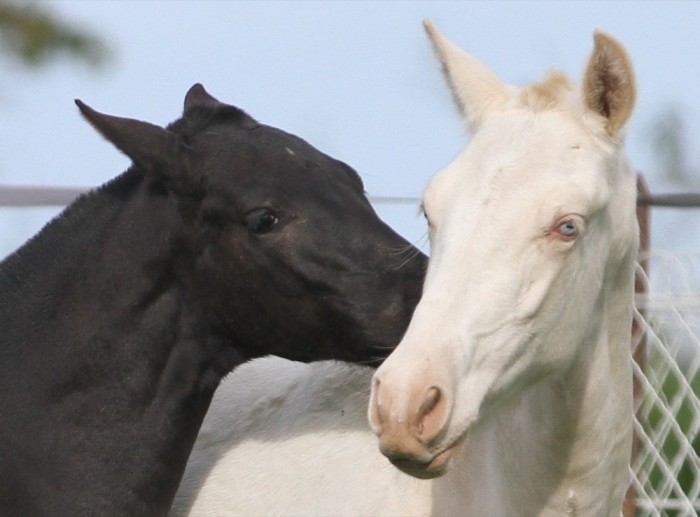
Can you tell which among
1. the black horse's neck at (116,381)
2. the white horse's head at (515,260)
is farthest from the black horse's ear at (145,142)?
the white horse's head at (515,260)

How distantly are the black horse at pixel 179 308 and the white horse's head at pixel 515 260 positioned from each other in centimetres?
62

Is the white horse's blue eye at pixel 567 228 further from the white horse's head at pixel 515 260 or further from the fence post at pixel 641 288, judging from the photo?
the fence post at pixel 641 288

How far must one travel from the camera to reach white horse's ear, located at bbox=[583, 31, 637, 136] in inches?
114

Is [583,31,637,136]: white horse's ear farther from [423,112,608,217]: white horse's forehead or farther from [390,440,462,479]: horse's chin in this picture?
[390,440,462,479]: horse's chin

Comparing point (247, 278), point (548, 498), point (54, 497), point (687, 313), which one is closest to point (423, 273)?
point (247, 278)

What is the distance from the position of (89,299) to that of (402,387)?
4.72 feet

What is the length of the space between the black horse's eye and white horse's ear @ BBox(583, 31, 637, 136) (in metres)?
0.94

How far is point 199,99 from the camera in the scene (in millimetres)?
3984

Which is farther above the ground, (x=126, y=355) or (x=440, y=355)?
(x=440, y=355)

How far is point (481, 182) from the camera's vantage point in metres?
2.83

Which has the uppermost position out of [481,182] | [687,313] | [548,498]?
[481,182]

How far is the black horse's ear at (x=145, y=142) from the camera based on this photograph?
3611mm

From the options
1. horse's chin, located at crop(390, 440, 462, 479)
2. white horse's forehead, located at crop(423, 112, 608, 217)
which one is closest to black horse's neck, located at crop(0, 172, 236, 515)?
white horse's forehead, located at crop(423, 112, 608, 217)

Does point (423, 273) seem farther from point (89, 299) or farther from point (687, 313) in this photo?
point (687, 313)
